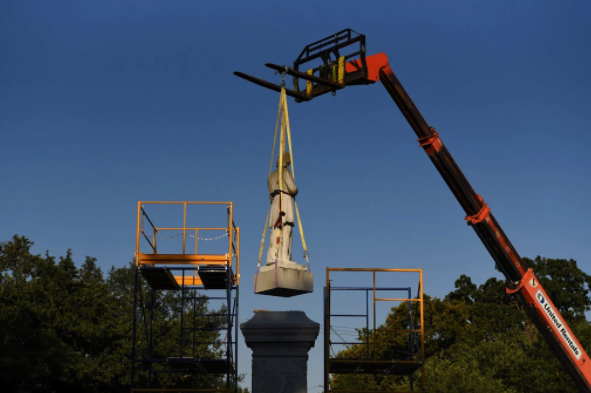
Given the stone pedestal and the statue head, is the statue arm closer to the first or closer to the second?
the statue head

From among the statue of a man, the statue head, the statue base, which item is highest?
the statue head

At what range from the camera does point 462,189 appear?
19.8 m

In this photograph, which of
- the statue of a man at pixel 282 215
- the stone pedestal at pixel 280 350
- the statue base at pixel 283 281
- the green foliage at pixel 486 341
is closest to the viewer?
the statue base at pixel 283 281

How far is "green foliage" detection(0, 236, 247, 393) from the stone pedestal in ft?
84.7

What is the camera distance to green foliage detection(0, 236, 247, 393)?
122ft

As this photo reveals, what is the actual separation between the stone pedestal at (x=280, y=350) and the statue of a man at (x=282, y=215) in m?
1.09

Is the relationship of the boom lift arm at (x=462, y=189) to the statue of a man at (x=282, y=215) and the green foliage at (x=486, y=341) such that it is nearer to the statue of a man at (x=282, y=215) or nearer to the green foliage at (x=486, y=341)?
the statue of a man at (x=282, y=215)

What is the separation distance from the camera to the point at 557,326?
2041 cm

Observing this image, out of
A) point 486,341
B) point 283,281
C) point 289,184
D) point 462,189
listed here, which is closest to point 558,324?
point 462,189

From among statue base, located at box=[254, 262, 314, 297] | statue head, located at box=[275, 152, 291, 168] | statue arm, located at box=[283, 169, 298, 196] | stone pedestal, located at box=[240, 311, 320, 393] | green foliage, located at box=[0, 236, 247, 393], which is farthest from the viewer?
green foliage, located at box=[0, 236, 247, 393]

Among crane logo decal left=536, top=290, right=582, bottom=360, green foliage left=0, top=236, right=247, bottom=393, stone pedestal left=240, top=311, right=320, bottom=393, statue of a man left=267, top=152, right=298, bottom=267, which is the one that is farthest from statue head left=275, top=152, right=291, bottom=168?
green foliage left=0, top=236, right=247, bottom=393

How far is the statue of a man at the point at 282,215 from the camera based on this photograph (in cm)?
1358

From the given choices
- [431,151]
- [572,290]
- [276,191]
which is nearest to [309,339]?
[276,191]

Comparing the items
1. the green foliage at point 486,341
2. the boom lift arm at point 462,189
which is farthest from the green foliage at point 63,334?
the boom lift arm at point 462,189
